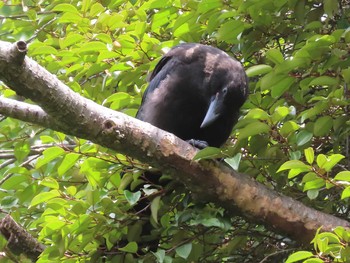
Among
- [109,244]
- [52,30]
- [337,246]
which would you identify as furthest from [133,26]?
[337,246]

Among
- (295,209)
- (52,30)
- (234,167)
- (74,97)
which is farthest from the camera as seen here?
(52,30)

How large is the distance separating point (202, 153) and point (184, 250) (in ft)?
1.21

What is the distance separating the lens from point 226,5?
2.62m

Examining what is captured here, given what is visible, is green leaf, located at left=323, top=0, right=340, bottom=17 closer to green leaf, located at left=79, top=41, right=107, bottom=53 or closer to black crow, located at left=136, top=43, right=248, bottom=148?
black crow, located at left=136, top=43, right=248, bottom=148

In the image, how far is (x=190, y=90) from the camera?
9.57 ft

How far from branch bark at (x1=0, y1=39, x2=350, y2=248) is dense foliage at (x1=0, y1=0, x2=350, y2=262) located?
95mm

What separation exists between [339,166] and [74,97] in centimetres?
106

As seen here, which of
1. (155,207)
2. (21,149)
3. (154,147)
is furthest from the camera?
(21,149)

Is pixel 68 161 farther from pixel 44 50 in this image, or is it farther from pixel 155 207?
pixel 44 50

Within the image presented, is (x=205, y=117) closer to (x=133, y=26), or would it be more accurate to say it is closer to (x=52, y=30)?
(x=133, y=26)

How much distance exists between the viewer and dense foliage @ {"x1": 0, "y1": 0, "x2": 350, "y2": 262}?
2.29 m

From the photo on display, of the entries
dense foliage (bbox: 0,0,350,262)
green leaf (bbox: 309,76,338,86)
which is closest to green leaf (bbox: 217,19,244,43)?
dense foliage (bbox: 0,0,350,262)

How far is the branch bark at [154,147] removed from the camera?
6.40 feet

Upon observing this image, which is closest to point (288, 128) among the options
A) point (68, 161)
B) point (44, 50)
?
point (68, 161)
